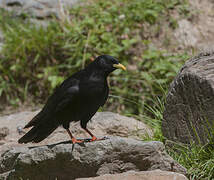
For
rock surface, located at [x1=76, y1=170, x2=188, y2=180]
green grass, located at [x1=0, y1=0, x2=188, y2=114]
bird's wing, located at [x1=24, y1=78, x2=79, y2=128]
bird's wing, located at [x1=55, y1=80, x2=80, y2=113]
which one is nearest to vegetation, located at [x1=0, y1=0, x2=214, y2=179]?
green grass, located at [x1=0, y1=0, x2=188, y2=114]

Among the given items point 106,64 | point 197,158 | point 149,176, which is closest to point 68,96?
point 106,64

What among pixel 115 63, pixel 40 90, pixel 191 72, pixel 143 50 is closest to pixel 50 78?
pixel 40 90

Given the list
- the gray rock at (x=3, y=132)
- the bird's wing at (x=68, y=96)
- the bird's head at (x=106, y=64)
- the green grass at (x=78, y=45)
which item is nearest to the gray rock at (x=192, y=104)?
the bird's head at (x=106, y=64)

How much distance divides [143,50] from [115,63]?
11.4ft

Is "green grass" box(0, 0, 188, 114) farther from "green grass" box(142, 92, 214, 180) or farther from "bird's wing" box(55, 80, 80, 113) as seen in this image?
"bird's wing" box(55, 80, 80, 113)

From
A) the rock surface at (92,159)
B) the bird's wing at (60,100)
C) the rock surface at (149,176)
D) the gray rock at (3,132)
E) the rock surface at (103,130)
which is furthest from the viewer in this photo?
the gray rock at (3,132)

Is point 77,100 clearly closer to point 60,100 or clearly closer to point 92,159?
point 60,100

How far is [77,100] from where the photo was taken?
11.8 ft

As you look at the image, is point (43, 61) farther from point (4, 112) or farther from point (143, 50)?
point (143, 50)

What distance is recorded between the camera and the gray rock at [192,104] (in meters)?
3.52

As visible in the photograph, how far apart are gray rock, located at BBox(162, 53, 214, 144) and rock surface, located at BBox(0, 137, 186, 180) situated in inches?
Result: 19.1

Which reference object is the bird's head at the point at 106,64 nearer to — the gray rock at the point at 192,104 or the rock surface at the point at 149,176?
the gray rock at the point at 192,104

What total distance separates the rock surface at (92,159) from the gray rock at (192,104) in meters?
0.49

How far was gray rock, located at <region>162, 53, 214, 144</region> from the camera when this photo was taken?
3.52 meters
